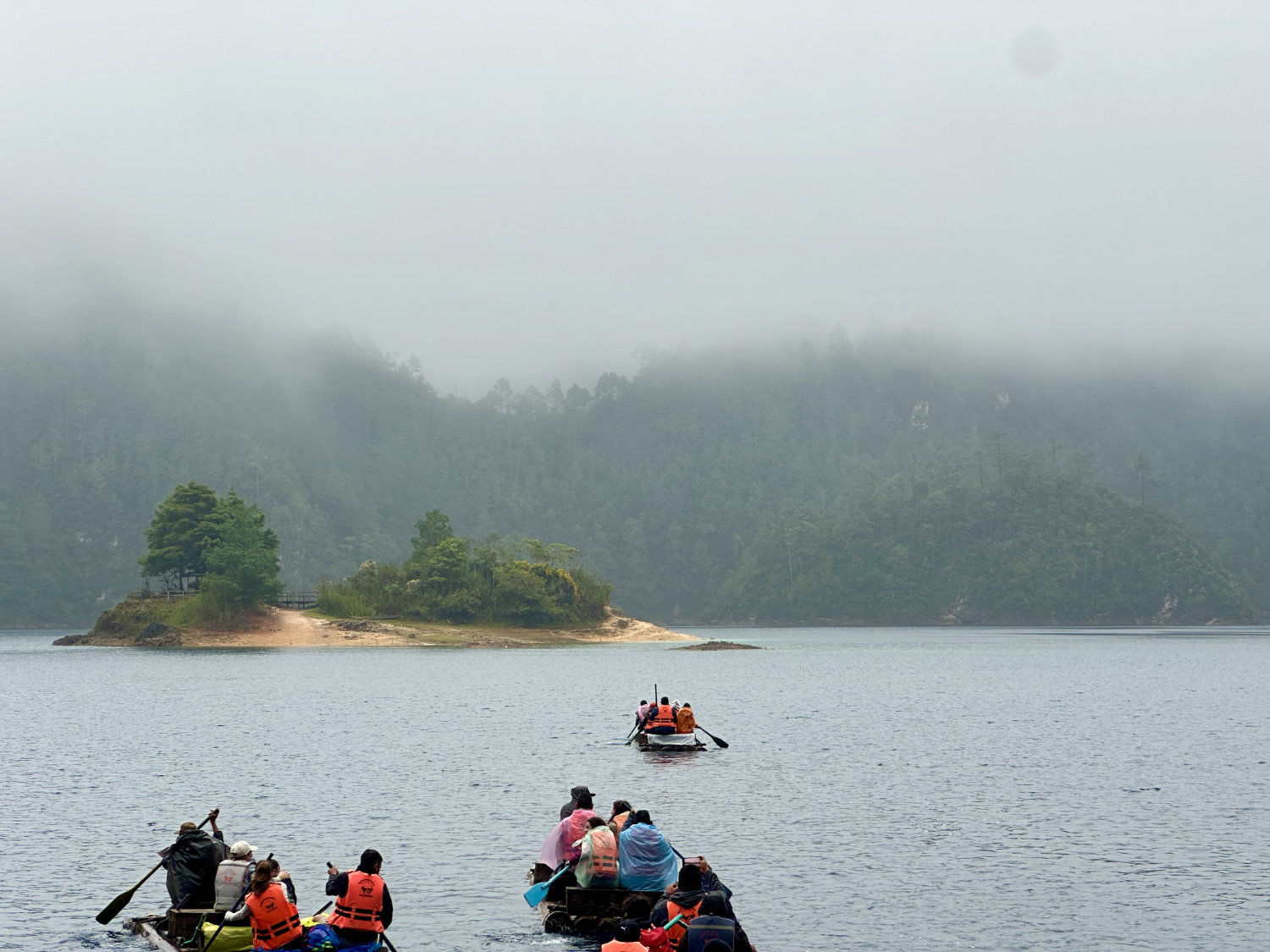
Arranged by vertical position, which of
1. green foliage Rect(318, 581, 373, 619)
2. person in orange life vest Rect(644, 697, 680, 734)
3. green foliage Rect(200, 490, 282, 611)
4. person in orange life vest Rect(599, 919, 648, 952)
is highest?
green foliage Rect(200, 490, 282, 611)

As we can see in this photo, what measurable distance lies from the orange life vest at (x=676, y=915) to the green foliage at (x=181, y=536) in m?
167

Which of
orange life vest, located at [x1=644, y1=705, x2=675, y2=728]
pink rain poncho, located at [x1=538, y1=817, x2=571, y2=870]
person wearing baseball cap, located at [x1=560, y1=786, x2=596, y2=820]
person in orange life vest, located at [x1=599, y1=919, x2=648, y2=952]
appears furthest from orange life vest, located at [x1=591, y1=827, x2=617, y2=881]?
orange life vest, located at [x1=644, y1=705, x2=675, y2=728]

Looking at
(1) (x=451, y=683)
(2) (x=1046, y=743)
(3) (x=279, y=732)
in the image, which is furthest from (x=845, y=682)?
(3) (x=279, y=732)

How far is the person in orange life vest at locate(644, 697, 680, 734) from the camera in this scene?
66.4m

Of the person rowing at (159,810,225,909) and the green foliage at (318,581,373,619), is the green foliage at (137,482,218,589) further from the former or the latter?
the person rowing at (159,810,225,909)

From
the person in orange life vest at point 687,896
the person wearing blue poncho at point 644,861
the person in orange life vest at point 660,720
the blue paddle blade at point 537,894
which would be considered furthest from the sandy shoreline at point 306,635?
the person in orange life vest at point 687,896

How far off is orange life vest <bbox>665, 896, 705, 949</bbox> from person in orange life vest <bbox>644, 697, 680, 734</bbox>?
3984 cm

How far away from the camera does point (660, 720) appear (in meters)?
66.6

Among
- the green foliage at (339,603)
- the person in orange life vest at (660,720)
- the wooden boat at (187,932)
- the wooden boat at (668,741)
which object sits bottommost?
the wooden boat at (187,932)

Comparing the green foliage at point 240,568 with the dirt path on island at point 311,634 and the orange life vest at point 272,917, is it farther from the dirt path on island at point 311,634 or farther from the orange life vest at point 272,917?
the orange life vest at point 272,917

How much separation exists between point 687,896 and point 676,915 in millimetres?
451

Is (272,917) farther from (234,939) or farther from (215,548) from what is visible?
(215,548)

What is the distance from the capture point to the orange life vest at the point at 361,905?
87.1 feet

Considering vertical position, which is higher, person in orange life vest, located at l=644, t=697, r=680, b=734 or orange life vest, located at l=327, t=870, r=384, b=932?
person in orange life vest, located at l=644, t=697, r=680, b=734
